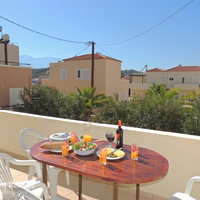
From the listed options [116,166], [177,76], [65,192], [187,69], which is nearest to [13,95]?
[65,192]

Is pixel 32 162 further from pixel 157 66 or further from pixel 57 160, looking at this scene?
pixel 157 66

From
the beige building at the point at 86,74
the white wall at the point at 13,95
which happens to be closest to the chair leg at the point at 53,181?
the white wall at the point at 13,95

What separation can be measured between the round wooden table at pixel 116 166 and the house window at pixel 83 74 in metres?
16.7

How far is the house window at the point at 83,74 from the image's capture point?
734 inches

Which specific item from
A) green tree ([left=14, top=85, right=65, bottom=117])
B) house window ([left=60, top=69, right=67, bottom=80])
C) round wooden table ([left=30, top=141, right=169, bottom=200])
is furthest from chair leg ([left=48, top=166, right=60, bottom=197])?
house window ([left=60, top=69, right=67, bottom=80])

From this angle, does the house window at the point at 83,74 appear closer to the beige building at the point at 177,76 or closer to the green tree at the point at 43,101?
the green tree at the point at 43,101

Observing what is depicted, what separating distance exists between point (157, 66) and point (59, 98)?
3191 centimetres

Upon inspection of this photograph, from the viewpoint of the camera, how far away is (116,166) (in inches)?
72.6

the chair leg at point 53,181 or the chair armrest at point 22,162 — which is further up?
the chair armrest at point 22,162

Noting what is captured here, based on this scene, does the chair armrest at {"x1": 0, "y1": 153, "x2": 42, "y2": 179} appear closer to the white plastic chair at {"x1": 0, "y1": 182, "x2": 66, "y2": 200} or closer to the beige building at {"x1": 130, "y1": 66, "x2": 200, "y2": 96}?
the white plastic chair at {"x1": 0, "y1": 182, "x2": 66, "y2": 200}

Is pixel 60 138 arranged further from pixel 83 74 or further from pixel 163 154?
pixel 83 74

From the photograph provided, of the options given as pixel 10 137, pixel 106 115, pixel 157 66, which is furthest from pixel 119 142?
pixel 157 66

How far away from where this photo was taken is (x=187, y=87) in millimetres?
25188

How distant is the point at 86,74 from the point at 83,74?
356 millimetres
